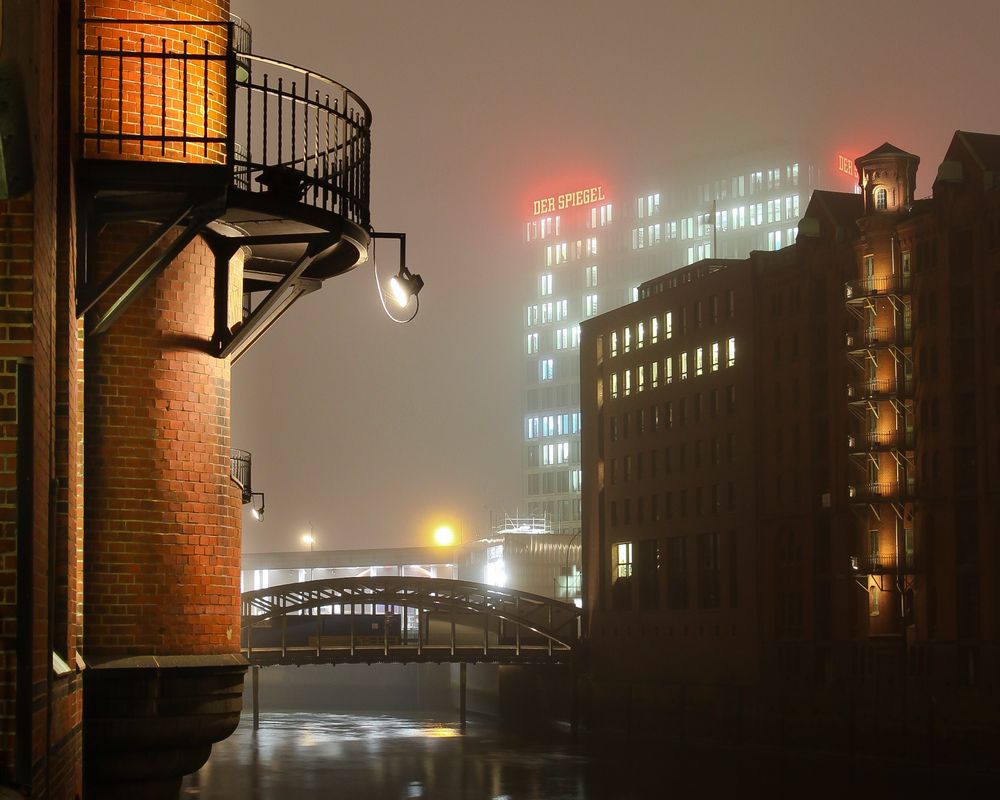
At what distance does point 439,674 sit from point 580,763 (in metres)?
54.0

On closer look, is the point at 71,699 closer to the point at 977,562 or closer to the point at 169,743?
the point at 169,743

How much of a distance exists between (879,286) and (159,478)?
69764 millimetres

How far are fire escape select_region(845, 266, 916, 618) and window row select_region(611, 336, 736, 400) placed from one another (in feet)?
48.0

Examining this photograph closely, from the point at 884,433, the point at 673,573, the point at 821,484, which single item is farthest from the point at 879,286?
the point at 673,573

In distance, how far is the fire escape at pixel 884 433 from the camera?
7938 centimetres

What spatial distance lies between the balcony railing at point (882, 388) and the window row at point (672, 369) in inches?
564

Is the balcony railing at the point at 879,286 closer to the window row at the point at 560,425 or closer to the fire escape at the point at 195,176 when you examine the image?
the fire escape at the point at 195,176

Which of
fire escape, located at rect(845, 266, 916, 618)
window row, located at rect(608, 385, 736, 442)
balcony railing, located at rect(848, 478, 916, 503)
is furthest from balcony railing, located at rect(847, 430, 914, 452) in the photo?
window row, located at rect(608, 385, 736, 442)

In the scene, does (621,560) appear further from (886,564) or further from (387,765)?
(387,765)

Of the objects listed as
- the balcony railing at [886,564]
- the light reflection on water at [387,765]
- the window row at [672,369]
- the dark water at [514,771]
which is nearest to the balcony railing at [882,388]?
the balcony railing at [886,564]

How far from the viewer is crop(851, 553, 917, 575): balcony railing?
257 feet

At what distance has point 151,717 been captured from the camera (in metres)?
14.6

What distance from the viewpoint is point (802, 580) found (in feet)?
286

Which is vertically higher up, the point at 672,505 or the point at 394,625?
the point at 672,505
